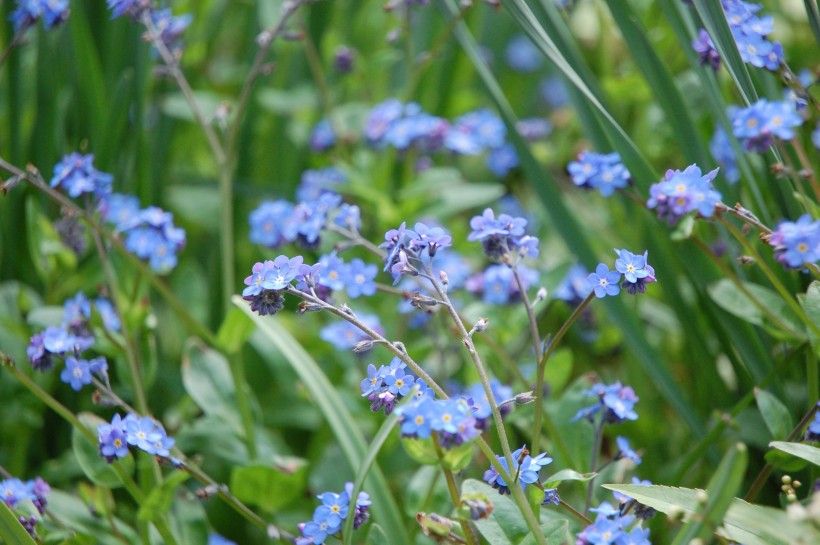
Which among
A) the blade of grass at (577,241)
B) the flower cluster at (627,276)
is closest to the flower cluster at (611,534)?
the flower cluster at (627,276)

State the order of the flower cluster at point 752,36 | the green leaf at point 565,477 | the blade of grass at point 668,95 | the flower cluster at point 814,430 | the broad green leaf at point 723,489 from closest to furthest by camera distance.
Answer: the broad green leaf at point 723,489
the green leaf at point 565,477
the flower cluster at point 814,430
the flower cluster at point 752,36
the blade of grass at point 668,95

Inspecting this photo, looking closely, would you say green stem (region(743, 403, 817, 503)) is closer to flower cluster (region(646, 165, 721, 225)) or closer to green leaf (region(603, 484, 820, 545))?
green leaf (region(603, 484, 820, 545))

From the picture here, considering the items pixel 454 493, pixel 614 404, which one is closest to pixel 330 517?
pixel 454 493

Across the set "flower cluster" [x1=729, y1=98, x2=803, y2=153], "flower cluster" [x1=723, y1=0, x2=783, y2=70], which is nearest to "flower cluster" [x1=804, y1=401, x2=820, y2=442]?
"flower cluster" [x1=729, y1=98, x2=803, y2=153]

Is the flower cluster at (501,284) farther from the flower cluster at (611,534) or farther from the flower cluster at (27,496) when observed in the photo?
the flower cluster at (27,496)

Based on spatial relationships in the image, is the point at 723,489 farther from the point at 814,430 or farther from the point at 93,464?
the point at 93,464

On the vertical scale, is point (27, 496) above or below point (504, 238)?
below

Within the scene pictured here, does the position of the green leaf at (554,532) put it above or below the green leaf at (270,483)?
above
